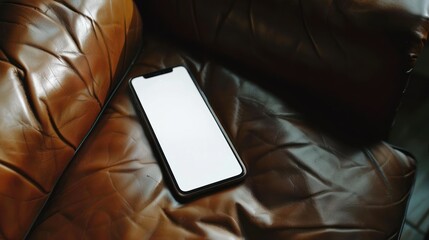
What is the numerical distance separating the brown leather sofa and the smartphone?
17 millimetres

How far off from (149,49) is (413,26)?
0.43 metres

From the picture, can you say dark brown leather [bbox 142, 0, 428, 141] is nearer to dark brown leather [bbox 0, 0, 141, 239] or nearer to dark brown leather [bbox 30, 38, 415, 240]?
dark brown leather [bbox 30, 38, 415, 240]

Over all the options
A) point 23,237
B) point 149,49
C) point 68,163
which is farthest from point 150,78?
point 23,237

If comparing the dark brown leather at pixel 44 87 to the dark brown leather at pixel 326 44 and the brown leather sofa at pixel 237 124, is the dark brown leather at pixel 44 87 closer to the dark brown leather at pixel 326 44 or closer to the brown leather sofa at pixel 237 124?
the brown leather sofa at pixel 237 124

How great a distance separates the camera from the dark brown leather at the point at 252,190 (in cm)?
56

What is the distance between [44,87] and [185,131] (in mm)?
216

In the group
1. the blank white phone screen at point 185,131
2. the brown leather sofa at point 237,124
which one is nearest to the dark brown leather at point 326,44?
the brown leather sofa at point 237,124

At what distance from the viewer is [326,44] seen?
0.62 meters

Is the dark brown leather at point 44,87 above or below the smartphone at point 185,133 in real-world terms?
above

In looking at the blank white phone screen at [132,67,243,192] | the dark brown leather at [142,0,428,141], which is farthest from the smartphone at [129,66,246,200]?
the dark brown leather at [142,0,428,141]

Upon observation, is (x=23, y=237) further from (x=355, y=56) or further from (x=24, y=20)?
(x=355, y=56)

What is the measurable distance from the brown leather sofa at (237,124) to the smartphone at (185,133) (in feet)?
0.06

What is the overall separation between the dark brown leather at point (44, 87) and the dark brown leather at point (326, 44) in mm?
167

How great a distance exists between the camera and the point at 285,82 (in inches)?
27.5
